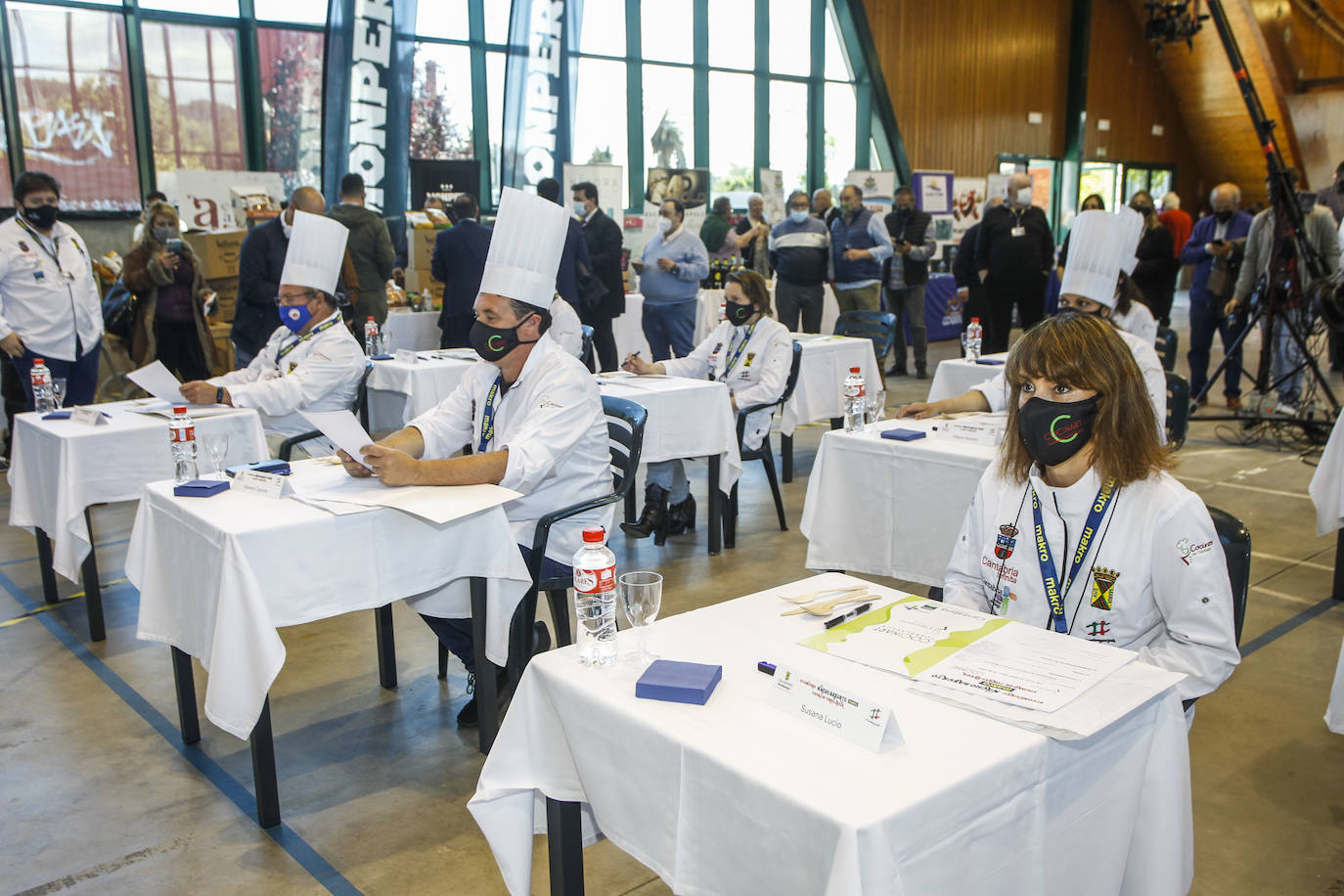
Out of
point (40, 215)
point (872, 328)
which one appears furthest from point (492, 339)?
point (872, 328)

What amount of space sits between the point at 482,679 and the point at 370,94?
8270 mm

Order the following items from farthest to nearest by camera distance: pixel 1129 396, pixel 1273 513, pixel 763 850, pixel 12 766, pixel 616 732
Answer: pixel 1273 513 → pixel 12 766 → pixel 1129 396 → pixel 616 732 → pixel 763 850

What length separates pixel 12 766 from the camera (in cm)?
294

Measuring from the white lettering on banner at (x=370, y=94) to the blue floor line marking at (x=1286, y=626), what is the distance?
8.33m

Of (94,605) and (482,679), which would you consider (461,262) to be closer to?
(94,605)

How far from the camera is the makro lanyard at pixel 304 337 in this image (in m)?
4.27

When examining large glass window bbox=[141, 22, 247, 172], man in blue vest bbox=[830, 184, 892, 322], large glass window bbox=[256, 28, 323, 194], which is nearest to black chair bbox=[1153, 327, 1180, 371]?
man in blue vest bbox=[830, 184, 892, 322]

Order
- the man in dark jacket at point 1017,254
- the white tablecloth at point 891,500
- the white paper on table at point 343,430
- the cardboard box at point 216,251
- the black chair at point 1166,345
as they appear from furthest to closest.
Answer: the man in dark jacket at point 1017,254, the cardboard box at point 216,251, the black chair at point 1166,345, the white tablecloth at point 891,500, the white paper on table at point 343,430

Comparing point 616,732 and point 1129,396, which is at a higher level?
point 1129,396

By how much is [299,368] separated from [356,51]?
653cm

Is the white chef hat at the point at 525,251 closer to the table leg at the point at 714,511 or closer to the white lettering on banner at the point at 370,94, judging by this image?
the table leg at the point at 714,511

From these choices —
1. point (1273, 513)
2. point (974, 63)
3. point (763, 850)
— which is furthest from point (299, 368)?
point (974, 63)

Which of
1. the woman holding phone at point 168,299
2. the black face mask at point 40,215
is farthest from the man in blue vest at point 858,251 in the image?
the black face mask at point 40,215

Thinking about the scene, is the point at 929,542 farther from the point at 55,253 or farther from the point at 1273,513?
the point at 55,253
